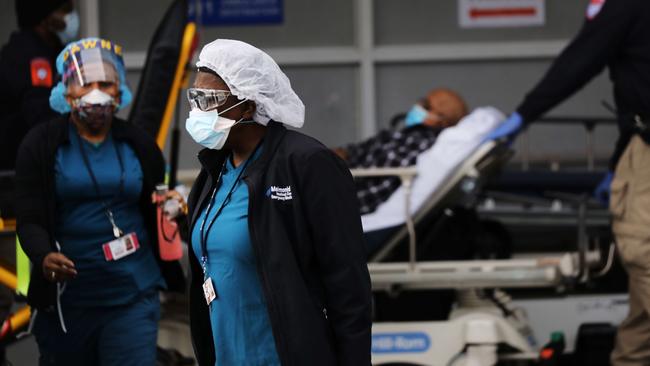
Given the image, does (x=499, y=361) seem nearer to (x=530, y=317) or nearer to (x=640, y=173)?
(x=530, y=317)

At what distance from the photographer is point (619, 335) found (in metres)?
6.69

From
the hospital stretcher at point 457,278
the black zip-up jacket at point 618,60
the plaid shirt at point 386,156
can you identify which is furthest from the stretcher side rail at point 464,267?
the black zip-up jacket at point 618,60

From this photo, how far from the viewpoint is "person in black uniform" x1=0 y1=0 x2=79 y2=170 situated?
6.25 metres

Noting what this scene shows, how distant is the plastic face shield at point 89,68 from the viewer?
523 cm

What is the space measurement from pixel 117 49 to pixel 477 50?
4945mm

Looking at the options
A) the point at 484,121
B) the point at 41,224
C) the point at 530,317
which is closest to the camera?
the point at 41,224

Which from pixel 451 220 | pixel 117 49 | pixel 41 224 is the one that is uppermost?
pixel 117 49

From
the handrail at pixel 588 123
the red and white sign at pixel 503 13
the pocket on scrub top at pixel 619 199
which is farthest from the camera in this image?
the red and white sign at pixel 503 13

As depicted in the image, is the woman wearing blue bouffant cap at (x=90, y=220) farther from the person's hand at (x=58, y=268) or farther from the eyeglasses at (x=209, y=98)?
the eyeglasses at (x=209, y=98)

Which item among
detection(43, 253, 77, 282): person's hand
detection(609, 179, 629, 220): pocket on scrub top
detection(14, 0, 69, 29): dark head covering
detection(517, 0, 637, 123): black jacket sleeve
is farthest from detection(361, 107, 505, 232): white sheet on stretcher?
detection(43, 253, 77, 282): person's hand

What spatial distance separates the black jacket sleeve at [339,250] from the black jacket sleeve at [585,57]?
2758 mm

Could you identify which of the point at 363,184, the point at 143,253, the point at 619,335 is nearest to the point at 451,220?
the point at 363,184

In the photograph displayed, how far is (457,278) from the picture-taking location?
6789mm

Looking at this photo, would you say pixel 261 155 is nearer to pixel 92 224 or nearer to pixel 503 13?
pixel 92 224
